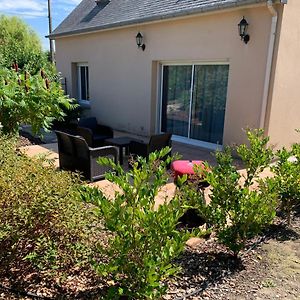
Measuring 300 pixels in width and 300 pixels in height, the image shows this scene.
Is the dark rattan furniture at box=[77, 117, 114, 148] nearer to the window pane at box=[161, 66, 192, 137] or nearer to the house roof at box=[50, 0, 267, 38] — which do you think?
the window pane at box=[161, 66, 192, 137]

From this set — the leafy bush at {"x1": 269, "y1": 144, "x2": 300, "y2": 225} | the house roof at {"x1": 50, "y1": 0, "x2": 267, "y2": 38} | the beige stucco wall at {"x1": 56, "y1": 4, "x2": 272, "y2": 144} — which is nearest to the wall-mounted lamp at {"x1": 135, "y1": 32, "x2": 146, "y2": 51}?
the beige stucco wall at {"x1": 56, "y1": 4, "x2": 272, "y2": 144}

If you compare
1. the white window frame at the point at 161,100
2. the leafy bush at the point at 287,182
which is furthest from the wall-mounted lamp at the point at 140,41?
the leafy bush at the point at 287,182

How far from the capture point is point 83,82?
46.6 feet

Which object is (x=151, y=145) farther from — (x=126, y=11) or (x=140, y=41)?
(x=126, y=11)

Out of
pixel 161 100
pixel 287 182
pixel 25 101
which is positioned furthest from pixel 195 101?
pixel 287 182

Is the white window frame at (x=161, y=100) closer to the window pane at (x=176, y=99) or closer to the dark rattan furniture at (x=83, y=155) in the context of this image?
the window pane at (x=176, y=99)

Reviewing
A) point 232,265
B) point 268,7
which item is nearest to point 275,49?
point 268,7

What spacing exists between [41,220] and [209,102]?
6925mm

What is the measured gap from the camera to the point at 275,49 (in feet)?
22.6

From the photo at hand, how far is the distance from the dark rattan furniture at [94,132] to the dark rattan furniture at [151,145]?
1.04m

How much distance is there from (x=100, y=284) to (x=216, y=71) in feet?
22.5

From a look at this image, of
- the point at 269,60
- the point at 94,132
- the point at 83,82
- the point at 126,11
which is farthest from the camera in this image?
the point at 83,82

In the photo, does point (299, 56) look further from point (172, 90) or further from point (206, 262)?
point (206, 262)

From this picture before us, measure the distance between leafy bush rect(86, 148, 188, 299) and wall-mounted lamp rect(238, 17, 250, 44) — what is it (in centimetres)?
580
